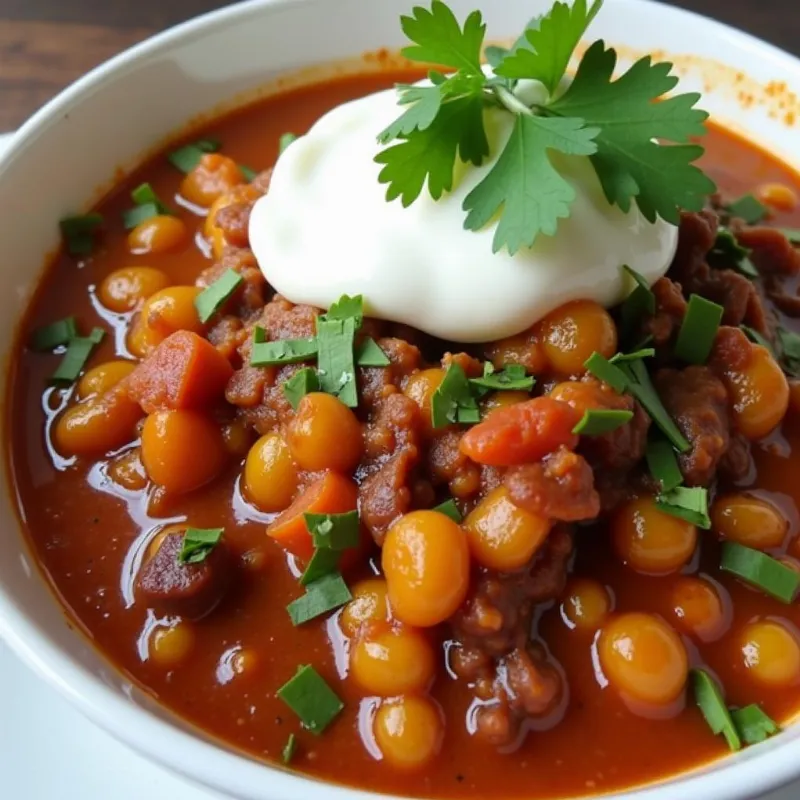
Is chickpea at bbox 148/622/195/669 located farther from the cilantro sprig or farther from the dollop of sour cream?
the cilantro sprig

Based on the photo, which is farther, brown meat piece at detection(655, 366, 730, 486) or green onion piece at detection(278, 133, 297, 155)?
green onion piece at detection(278, 133, 297, 155)

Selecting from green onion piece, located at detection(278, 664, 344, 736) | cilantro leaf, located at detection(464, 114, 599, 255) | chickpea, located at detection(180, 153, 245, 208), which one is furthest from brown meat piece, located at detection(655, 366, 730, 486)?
chickpea, located at detection(180, 153, 245, 208)

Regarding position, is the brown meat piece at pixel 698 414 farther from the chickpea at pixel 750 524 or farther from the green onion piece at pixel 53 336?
the green onion piece at pixel 53 336

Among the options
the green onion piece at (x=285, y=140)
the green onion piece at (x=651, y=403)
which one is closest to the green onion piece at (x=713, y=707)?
the green onion piece at (x=651, y=403)

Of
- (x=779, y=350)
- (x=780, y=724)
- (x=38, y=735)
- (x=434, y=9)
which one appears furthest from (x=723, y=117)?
(x=38, y=735)

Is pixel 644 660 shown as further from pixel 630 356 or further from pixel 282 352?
pixel 282 352

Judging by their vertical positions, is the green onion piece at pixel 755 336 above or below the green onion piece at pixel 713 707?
above
